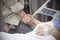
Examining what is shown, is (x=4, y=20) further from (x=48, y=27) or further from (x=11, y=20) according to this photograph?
(x=48, y=27)

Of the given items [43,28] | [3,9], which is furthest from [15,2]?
[43,28]

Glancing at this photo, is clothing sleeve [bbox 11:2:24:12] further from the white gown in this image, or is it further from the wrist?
the white gown

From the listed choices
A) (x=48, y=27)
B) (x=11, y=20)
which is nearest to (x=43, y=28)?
(x=48, y=27)

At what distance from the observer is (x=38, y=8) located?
1251 mm

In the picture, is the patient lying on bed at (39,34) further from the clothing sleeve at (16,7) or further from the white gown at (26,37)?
the clothing sleeve at (16,7)

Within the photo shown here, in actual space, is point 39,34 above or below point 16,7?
below

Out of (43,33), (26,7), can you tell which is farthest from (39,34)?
(26,7)

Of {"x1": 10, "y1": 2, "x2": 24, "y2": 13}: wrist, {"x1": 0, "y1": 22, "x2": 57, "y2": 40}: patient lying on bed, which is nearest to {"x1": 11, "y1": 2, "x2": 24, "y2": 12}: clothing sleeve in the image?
{"x1": 10, "y1": 2, "x2": 24, "y2": 13}: wrist

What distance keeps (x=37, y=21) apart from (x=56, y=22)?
8 centimetres

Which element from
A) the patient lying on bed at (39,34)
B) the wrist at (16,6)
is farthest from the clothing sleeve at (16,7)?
the patient lying on bed at (39,34)

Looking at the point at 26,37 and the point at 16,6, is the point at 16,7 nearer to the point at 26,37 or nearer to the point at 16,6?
the point at 16,6

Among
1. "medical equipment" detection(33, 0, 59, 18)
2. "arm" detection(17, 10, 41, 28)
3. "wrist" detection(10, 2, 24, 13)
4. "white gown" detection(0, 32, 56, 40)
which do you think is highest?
"wrist" detection(10, 2, 24, 13)

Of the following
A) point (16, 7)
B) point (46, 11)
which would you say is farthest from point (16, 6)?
point (46, 11)

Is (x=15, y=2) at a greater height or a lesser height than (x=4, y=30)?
greater
